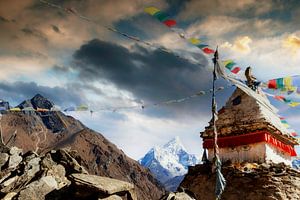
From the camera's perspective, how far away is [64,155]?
47.4 ft

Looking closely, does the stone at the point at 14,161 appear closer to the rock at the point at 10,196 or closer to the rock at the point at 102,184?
the rock at the point at 10,196

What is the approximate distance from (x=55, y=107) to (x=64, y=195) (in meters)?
7.56

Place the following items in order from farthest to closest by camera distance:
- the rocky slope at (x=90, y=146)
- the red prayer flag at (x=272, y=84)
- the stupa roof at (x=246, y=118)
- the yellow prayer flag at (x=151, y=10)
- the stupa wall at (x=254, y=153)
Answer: the rocky slope at (x=90, y=146)
the red prayer flag at (x=272, y=84)
the stupa roof at (x=246, y=118)
the stupa wall at (x=254, y=153)
the yellow prayer flag at (x=151, y=10)

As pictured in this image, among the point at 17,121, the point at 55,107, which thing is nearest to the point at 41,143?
the point at 17,121

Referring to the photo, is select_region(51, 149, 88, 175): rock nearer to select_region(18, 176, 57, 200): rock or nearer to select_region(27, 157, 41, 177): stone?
select_region(27, 157, 41, 177): stone

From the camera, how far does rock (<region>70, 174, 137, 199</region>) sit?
10281 millimetres

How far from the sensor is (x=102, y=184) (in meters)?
10.6

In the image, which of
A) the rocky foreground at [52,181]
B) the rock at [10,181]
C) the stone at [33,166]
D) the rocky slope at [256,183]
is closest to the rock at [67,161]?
the rocky foreground at [52,181]

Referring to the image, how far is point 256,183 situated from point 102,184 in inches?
229

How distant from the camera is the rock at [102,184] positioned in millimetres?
10281

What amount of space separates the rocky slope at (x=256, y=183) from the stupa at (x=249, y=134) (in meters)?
0.59

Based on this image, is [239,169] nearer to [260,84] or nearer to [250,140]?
[250,140]

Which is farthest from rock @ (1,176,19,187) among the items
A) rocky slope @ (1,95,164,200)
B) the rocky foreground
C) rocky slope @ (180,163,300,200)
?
rocky slope @ (1,95,164,200)

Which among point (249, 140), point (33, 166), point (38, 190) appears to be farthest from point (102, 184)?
point (249, 140)
